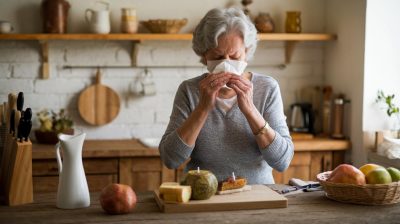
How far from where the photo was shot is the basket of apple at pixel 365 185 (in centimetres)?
207

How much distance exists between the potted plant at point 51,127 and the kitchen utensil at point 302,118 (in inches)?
59.9

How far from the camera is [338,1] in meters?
4.10

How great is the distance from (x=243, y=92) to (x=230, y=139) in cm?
26

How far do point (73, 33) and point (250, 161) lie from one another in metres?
1.95

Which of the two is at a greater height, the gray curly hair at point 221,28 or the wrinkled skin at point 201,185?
the gray curly hair at point 221,28

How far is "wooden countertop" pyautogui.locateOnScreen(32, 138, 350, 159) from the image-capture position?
351 centimetres

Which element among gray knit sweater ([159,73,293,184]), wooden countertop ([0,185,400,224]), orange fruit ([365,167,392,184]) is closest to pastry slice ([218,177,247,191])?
wooden countertop ([0,185,400,224])

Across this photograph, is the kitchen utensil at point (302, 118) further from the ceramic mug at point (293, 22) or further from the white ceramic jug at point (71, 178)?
the white ceramic jug at point (71, 178)

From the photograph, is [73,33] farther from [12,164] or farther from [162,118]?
[12,164]

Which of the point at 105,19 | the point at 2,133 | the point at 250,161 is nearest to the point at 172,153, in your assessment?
the point at 250,161

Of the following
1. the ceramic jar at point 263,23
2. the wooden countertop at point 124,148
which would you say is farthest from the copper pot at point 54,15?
the ceramic jar at point 263,23

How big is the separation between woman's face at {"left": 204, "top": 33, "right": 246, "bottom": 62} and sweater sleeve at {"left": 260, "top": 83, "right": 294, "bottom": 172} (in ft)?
0.75

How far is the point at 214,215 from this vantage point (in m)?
1.96

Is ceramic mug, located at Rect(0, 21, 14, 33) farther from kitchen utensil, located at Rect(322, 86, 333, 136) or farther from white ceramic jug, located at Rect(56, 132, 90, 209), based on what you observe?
kitchen utensil, located at Rect(322, 86, 333, 136)
